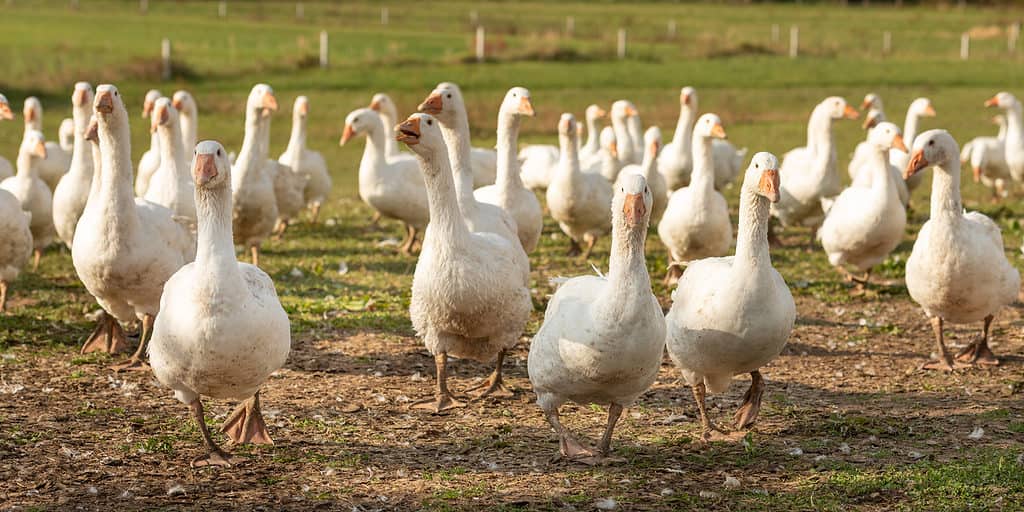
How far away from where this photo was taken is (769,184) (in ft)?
24.7

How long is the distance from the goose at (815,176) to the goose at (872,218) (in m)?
1.99

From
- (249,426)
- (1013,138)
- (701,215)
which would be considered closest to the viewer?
(249,426)

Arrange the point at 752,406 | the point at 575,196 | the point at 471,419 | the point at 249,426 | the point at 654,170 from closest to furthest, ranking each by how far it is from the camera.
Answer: the point at 249,426 → the point at 752,406 → the point at 471,419 → the point at 575,196 → the point at 654,170

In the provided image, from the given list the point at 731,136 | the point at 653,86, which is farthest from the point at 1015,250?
the point at 653,86

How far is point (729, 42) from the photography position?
150 ft

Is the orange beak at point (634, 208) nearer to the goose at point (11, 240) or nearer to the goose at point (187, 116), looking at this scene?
Answer: the goose at point (11, 240)

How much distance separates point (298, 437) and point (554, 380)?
1903 millimetres

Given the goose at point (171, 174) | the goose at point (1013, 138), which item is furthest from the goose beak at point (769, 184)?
the goose at point (1013, 138)

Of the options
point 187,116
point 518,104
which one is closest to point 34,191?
point 187,116

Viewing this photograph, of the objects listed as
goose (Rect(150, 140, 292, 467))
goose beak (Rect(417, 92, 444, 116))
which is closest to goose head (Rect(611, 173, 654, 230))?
goose (Rect(150, 140, 292, 467))

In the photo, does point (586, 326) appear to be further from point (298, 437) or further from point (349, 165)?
point (349, 165)

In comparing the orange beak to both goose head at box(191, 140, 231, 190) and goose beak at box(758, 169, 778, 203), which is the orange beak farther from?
goose head at box(191, 140, 231, 190)

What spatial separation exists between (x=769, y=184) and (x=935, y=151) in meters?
2.86

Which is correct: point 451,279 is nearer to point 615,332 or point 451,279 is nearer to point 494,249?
point 494,249
